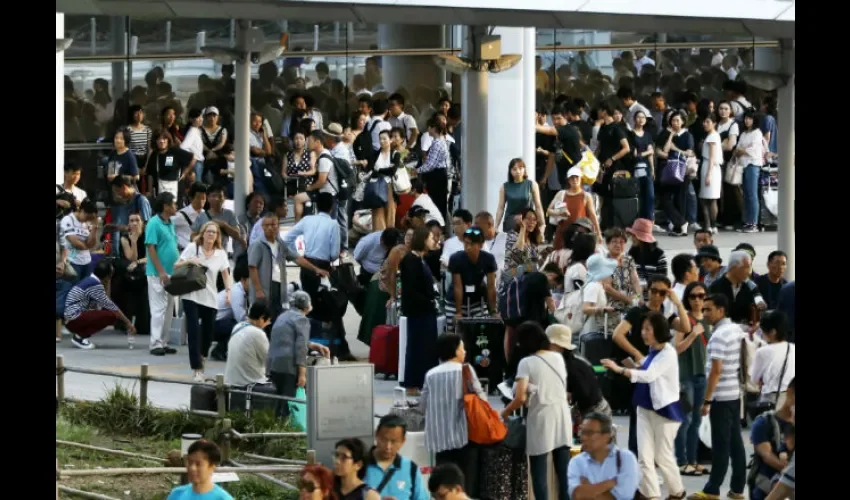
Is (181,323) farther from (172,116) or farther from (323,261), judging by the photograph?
(172,116)

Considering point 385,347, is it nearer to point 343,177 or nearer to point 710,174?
point 343,177

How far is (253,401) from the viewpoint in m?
14.2

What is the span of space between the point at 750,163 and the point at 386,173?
576 cm

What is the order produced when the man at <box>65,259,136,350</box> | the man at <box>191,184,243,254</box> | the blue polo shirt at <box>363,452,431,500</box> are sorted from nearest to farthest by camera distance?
1. the blue polo shirt at <box>363,452,431,500</box>
2. the man at <box>191,184,243,254</box>
3. the man at <box>65,259,136,350</box>

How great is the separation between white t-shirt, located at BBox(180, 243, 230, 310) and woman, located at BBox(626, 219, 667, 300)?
371 cm

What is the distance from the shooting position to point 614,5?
18203 mm

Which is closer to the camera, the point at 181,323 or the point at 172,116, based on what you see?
the point at 181,323

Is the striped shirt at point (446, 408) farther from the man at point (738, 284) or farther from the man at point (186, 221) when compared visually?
the man at point (186, 221)

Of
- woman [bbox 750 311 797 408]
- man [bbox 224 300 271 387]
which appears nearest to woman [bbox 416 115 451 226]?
man [bbox 224 300 271 387]

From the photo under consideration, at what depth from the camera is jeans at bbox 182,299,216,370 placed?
16.5m

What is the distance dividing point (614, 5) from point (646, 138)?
7.00m

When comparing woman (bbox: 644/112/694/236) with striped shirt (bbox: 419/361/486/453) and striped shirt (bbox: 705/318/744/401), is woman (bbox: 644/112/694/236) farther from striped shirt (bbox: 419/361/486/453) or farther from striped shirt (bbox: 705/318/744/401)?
striped shirt (bbox: 419/361/486/453)
